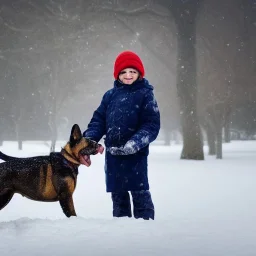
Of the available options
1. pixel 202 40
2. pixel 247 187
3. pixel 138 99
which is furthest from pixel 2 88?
pixel 138 99

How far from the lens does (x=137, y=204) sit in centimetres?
402

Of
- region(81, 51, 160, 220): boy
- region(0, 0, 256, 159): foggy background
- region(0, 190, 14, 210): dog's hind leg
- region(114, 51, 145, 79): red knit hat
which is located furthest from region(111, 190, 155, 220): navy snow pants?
region(0, 0, 256, 159): foggy background

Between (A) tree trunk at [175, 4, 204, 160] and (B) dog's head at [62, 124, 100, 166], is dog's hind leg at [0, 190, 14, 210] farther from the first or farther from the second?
(A) tree trunk at [175, 4, 204, 160]

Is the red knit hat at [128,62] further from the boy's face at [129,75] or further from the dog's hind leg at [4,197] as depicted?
the dog's hind leg at [4,197]

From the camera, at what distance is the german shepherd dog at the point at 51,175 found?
3.72 m

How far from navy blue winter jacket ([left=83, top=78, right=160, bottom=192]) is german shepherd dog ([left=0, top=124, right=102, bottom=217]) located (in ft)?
0.94

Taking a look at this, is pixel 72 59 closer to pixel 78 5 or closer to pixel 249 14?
pixel 78 5

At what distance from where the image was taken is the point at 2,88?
32375mm

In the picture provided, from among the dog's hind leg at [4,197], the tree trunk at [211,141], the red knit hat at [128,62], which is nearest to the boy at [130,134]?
the red knit hat at [128,62]

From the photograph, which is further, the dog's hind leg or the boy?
the boy

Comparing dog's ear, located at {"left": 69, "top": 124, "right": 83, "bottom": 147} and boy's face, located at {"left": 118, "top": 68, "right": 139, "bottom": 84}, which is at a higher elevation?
boy's face, located at {"left": 118, "top": 68, "right": 139, "bottom": 84}

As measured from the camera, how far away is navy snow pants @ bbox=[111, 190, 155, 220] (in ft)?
13.1

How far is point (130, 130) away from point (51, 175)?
0.81 metres

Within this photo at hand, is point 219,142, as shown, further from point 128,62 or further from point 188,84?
point 128,62
